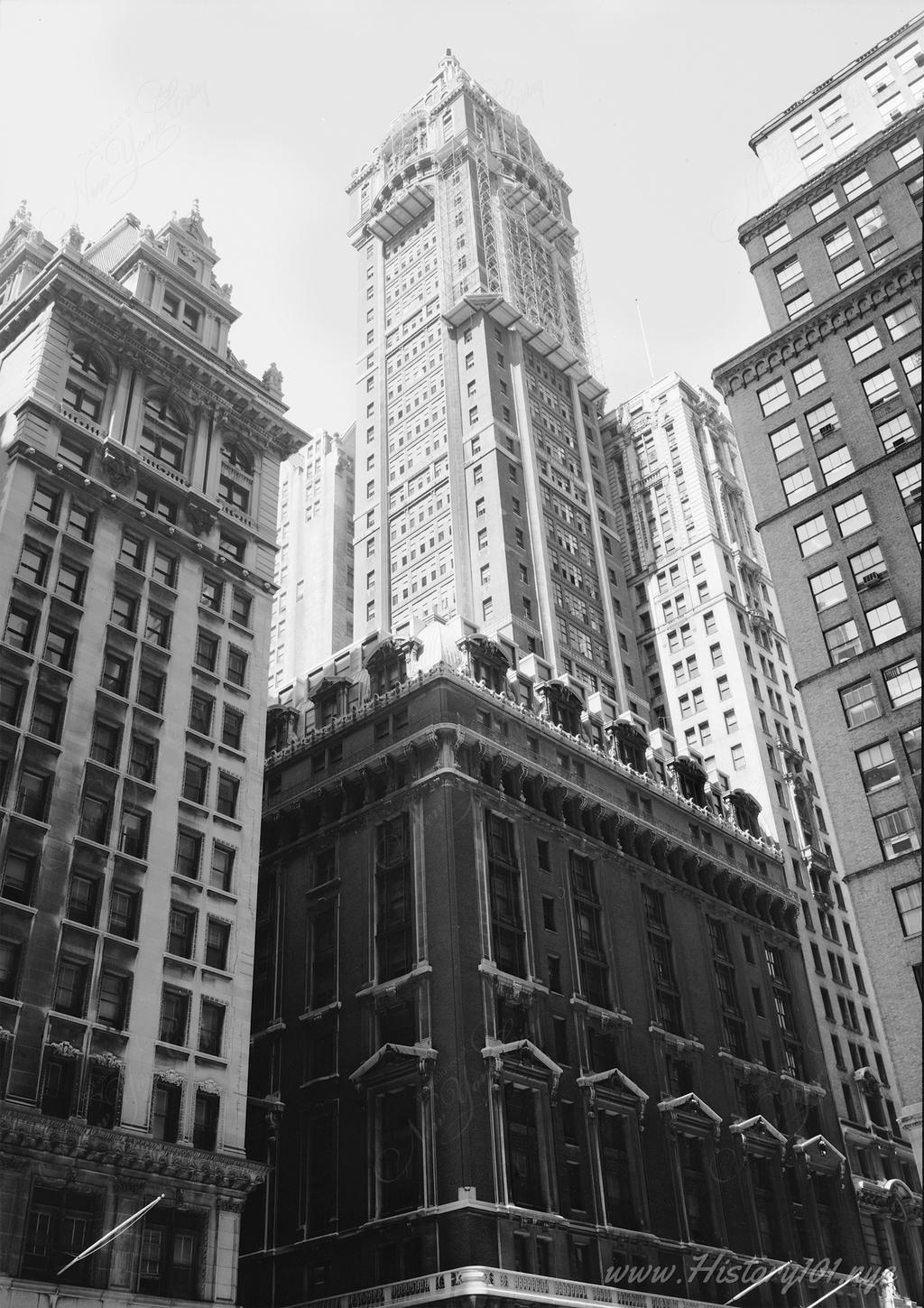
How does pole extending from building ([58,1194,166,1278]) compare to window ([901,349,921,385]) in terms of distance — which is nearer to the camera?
pole extending from building ([58,1194,166,1278])

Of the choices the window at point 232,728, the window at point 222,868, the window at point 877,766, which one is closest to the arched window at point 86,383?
the window at point 232,728

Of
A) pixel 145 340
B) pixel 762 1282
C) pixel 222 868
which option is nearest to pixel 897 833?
pixel 222 868

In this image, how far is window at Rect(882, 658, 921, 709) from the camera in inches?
2170

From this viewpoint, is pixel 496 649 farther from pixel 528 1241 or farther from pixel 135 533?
pixel 528 1241

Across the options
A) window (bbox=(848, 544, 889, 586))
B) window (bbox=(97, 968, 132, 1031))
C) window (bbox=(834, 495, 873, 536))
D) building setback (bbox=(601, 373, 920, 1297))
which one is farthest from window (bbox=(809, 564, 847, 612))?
building setback (bbox=(601, 373, 920, 1297))

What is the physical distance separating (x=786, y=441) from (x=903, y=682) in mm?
15710

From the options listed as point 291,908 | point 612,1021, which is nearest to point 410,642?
point 291,908

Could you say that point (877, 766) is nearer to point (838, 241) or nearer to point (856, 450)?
point (856, 450)

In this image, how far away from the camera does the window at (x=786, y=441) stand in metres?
64.8

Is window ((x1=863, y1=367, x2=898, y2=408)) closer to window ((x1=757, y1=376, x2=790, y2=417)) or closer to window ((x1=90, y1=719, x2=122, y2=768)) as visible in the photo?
window ((x1=757, y1=376, x2=790, y2=417))

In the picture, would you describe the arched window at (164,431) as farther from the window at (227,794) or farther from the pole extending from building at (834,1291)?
the pole extending from building at (834,1291)

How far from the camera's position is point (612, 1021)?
7831 cm

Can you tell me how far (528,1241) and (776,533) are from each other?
37285 millimetres

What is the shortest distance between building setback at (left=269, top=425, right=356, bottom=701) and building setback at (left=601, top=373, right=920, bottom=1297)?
37879mm
